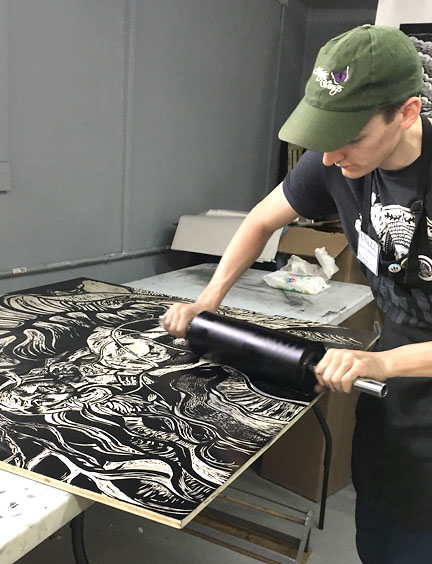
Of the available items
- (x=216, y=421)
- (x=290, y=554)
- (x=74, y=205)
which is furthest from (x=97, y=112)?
(x=290, y=554)

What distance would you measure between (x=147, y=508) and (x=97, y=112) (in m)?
1.52

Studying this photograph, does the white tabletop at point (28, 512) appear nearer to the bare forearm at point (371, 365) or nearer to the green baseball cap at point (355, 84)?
the bare forearm at point (371, 365)

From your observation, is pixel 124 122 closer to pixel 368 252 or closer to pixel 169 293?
pixel 169 293

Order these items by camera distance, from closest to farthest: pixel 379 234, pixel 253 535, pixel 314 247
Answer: pixel 379 234 → pixel 253 535 → pixel 314 247

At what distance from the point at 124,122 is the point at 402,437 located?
4.79 ft

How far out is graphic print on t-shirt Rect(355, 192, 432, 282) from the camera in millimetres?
971

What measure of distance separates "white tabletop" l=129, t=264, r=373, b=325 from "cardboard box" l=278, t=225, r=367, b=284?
132 millimetres

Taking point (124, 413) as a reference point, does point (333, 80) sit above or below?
above

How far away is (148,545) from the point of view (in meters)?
1.60

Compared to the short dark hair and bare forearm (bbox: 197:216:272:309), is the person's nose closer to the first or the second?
the short dark hair

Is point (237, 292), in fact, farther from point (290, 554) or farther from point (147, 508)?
point (147, 508)

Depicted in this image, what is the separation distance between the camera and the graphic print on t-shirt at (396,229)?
3.18 feet

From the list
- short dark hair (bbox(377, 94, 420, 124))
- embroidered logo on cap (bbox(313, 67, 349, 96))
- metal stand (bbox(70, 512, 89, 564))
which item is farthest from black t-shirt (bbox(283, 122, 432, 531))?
metal stand (bbox(70, 512, 89, 564))

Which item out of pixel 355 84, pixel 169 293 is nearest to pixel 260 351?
pixel 355 84
